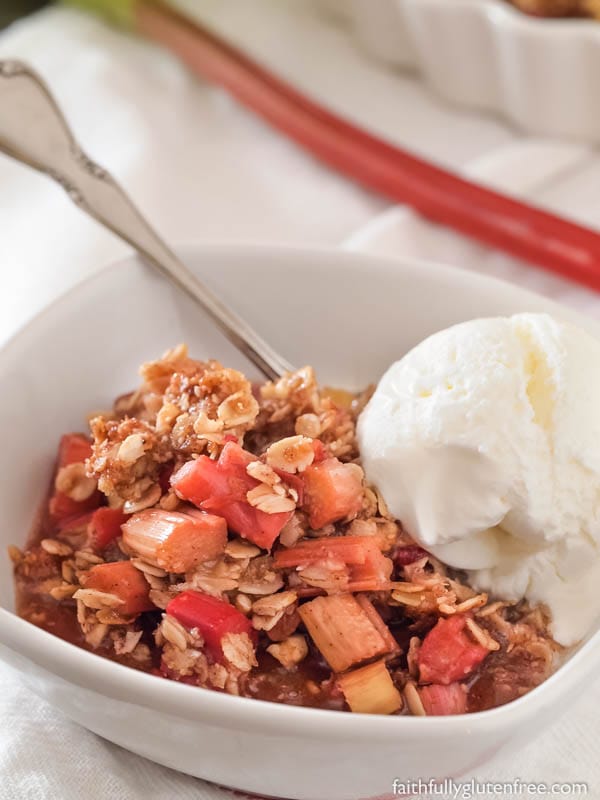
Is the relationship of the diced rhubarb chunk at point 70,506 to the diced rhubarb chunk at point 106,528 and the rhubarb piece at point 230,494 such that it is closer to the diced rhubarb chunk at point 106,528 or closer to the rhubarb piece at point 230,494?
the diced rhubarb chunk at point 106,528

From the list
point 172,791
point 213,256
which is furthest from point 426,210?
point 172,791

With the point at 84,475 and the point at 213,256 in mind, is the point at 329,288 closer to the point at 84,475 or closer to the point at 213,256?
the point at 213,256

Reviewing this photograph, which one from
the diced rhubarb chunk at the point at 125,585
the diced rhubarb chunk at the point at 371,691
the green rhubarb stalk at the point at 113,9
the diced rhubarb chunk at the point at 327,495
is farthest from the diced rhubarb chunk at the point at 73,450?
the green rhubarb stalk at the point at 113,9

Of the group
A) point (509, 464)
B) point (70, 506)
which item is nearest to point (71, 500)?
point (70, 506)

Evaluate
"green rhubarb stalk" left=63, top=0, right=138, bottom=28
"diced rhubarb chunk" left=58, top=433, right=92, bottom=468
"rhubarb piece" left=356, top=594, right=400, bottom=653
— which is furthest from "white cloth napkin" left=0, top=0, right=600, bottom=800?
"rhubarb piece" left=356, top=594, right=400, bottom=653

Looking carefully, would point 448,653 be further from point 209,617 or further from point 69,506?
point 69,506

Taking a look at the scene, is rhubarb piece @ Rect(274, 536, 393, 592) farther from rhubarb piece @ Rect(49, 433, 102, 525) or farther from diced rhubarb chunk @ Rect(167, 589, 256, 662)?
rhubarb piece @ Rect(49, 433, 102, 525)
